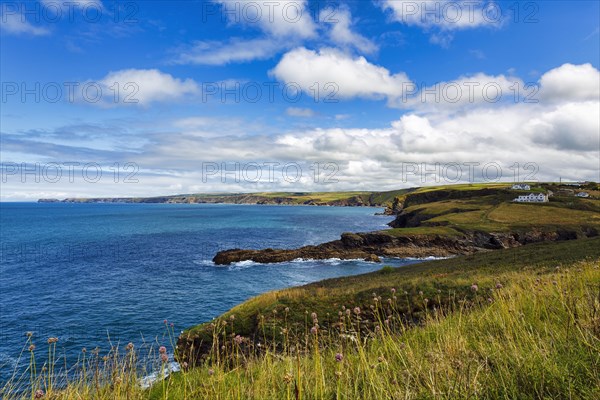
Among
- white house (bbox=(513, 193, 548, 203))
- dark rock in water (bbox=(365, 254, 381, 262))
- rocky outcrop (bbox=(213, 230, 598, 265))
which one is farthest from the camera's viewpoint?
white house (bbox=(513, 193, 548, 203))

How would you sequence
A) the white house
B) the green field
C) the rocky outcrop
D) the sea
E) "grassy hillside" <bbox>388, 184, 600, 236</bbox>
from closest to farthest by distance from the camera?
the green field, the sea, the rocky outcrop, "grassy hillside" <bbox>388, 184, 600, 236</bbox>, the white house

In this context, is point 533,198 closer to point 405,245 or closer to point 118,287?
point 405,245

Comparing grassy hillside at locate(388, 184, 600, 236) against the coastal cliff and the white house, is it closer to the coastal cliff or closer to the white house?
the coastal cliff

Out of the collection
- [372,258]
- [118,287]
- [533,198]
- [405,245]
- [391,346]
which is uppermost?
[533,198]

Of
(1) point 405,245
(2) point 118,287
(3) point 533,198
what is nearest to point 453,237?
(1) point 405,245

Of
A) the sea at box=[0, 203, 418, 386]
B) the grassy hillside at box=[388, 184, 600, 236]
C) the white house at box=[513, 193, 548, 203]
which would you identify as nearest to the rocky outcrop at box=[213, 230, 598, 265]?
the grassy hillside at box=[388, 184, 600, 236]

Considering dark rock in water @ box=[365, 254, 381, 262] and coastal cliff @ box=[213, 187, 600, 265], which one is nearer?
dark rock in water @ box=[365, 254, 381, 262]

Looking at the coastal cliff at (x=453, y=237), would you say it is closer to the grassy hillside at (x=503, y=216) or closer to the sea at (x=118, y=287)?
the grassy hillside at (x=503, y=216)

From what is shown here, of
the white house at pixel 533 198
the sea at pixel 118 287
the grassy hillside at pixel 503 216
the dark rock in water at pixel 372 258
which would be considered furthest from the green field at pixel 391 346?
the white house at pixel 533 198

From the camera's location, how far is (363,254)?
2685 inches

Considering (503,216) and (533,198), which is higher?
(533,198)

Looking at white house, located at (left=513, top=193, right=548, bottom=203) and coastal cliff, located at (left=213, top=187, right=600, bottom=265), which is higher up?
white house, located at (left=513, top=193, right=548, bottom=203)

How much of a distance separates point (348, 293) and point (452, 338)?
16.8 metres

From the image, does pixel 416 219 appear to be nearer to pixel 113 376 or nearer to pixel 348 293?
pixel 348 293
